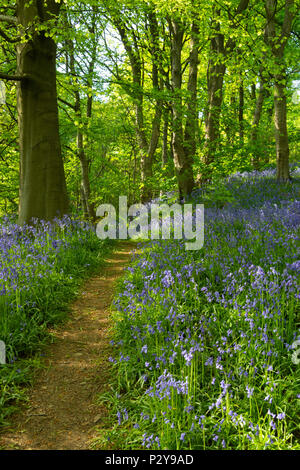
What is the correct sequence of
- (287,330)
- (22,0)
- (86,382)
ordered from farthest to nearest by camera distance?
(22,0) → (86,382) → (287,330)

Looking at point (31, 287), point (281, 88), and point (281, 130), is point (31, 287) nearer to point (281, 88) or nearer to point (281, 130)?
point (281, 130)

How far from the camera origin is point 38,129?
757 cm

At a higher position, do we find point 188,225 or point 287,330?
point 188,225

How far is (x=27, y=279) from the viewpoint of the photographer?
189 inches

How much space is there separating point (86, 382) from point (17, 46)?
7611mm

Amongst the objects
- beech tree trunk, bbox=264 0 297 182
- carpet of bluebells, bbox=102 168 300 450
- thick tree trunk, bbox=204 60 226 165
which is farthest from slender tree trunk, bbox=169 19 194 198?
carpet of bluebells, bbox=102 168 300 450

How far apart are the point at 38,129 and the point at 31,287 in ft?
14.1

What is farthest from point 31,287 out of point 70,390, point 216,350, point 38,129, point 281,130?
point 281,130

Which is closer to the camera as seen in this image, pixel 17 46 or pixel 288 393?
pixel 288 393

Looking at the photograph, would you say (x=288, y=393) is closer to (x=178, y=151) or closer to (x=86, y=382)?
(x=86, y=382)

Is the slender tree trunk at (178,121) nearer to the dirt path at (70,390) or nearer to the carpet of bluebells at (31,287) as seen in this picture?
the carpet of bluebells at (31,287)

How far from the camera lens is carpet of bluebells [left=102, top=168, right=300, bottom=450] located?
8.18 ft

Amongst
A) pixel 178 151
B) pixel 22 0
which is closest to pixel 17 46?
pixel 22 0

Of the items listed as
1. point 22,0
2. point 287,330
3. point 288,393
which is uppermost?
point 22,0
